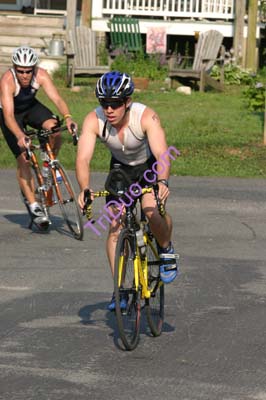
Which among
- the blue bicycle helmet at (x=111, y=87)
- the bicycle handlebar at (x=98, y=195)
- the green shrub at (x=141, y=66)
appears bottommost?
the green shrub at (x=141, y=66)

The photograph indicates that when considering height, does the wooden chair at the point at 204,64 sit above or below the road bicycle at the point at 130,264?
below

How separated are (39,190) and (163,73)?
15.9 meters

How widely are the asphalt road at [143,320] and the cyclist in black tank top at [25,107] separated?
0.60 meters

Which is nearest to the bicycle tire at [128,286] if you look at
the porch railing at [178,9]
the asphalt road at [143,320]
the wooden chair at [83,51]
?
the asphalt road at [143,320]

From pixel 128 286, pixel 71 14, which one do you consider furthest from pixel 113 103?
pixel 71 14

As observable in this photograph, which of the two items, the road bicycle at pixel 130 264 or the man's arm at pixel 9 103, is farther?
the man's arm at pixel 9 103

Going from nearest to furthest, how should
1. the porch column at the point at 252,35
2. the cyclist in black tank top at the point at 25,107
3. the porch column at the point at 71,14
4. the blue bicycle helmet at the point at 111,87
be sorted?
1. the blue bicycle helmet at the point at 111,87
2. the cyclist in black tank top at the point at 25,107
3. the porch column at the point at 71,14
4. the porch column at the point at 252,35

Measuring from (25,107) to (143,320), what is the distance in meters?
4.32

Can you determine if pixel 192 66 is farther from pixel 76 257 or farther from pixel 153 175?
pixel 153 175

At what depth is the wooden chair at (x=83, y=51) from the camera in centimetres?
2588

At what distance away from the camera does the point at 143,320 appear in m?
8.33

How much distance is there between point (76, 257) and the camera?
10.8 metres

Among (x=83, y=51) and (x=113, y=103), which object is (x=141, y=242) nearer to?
(x=113, y=103)

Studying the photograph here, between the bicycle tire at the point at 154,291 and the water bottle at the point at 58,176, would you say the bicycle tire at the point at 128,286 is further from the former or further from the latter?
the water bottle at the point at 58,176
